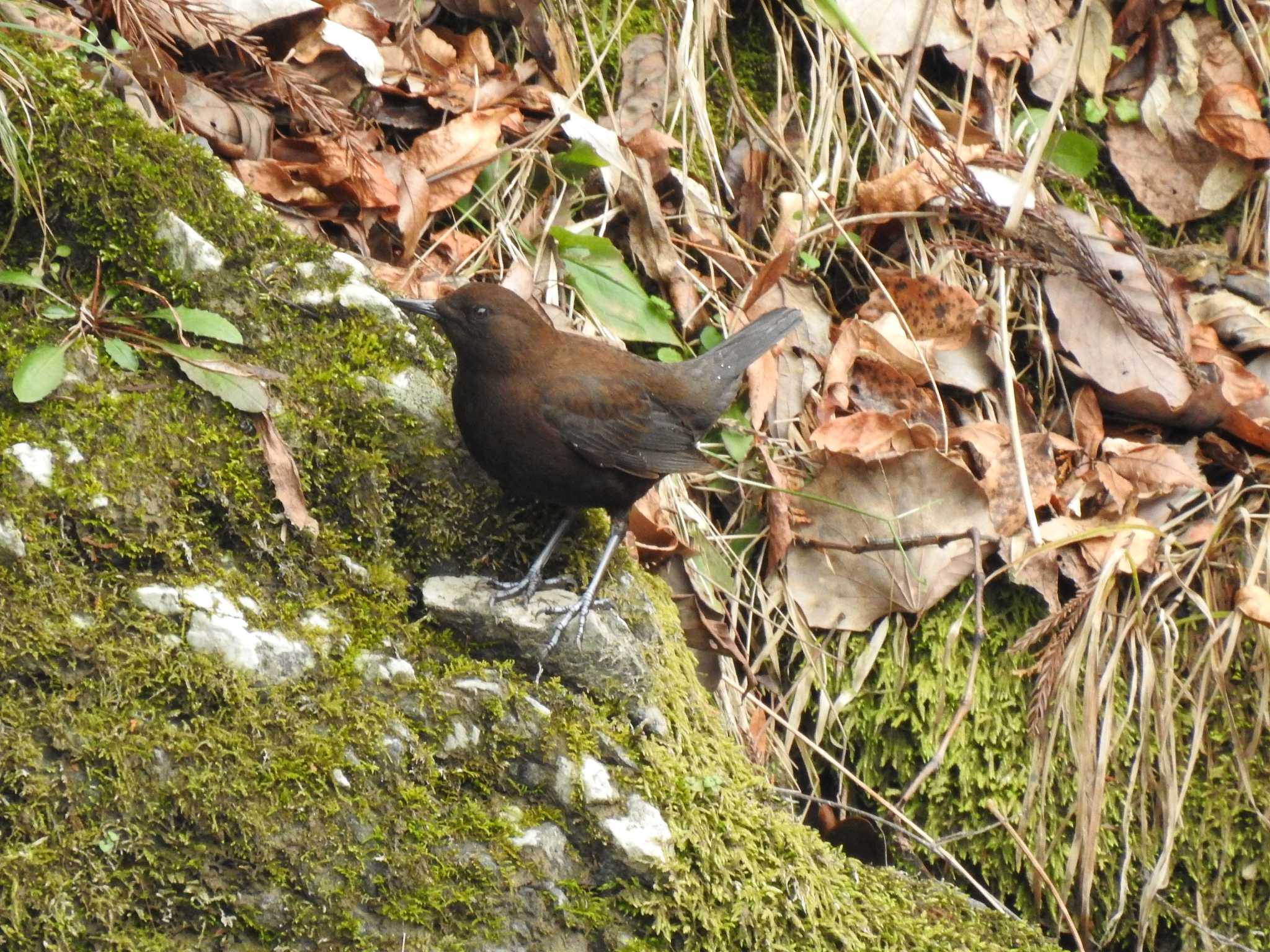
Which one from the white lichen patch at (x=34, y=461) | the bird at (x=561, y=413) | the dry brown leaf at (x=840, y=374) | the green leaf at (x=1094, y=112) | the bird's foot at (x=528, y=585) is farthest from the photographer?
the green leaf at (x=1094, y=112)

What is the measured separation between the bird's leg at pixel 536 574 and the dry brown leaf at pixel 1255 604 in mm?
2182

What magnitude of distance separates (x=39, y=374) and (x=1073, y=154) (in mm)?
4188

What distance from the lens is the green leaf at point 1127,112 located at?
5.39 meters

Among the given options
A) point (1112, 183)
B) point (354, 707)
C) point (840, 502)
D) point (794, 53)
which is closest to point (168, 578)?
point (354, 707)

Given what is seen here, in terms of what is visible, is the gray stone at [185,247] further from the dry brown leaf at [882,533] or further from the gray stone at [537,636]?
the dry brown leaf at [882,533]

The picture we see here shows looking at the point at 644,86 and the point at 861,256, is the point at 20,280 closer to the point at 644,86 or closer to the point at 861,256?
the point at 644,86

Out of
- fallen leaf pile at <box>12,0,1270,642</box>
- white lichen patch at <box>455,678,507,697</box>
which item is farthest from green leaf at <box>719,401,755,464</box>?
white lichen patch at <box>455,678,507,697</box>

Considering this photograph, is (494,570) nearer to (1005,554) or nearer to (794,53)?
(1005,554)

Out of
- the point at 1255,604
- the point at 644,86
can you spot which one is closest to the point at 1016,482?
the point at 1255,604

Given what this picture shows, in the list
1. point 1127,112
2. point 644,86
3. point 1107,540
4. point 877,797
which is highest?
point 1127,112

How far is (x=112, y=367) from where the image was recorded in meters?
3.00

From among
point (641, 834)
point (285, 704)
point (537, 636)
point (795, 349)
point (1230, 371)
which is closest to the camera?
point (285, 704)

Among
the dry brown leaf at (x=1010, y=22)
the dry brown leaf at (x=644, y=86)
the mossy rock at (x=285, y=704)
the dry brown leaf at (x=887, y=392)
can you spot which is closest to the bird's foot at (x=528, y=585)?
the mossy rock at (x=285, y=704)

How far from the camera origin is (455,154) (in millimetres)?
4258
